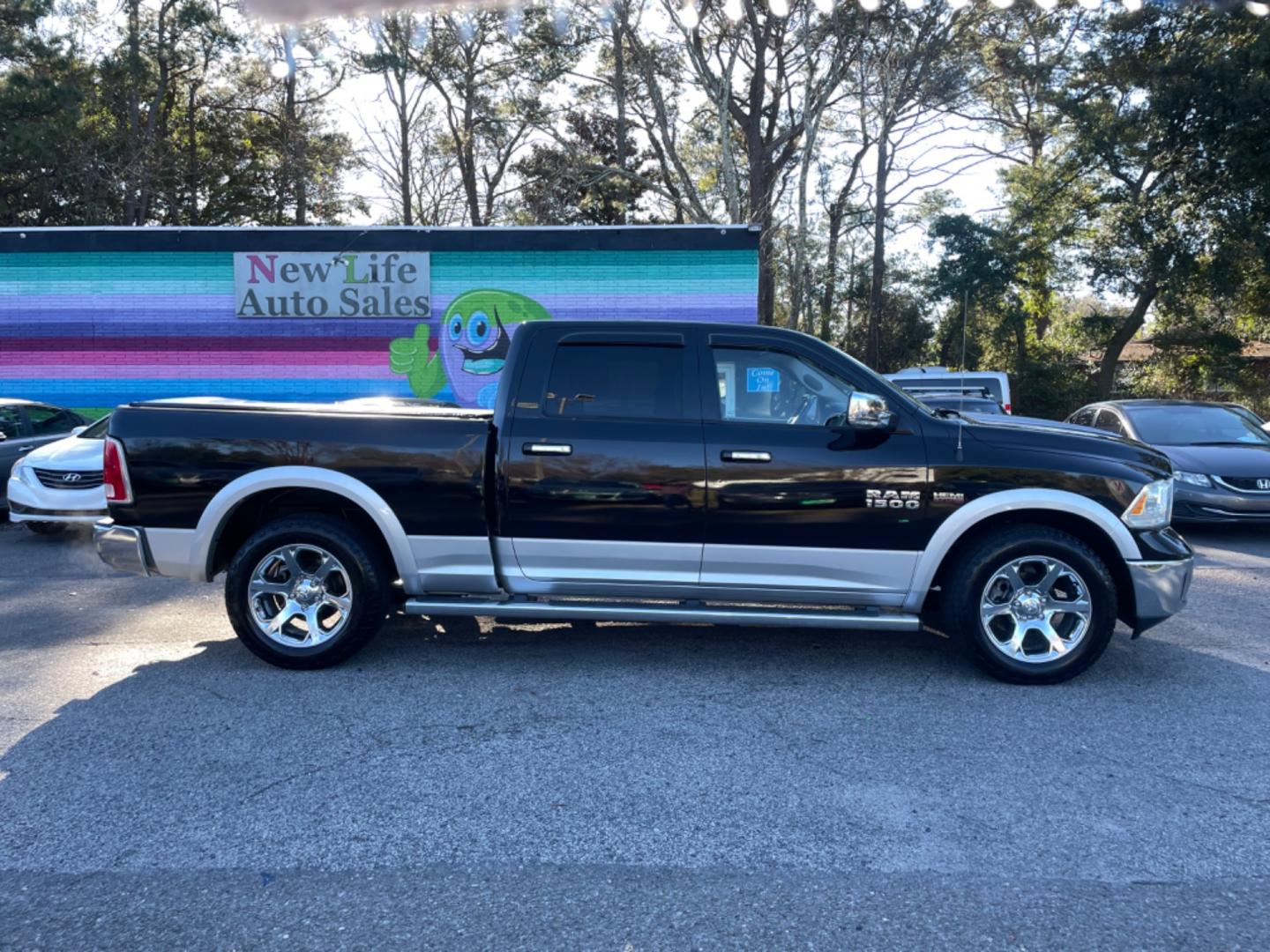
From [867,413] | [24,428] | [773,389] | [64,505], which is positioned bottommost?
[64,505]

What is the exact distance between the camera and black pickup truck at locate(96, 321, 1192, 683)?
203 inches

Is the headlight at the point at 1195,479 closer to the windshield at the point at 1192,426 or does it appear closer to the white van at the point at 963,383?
the windshield at the point at 1192,426

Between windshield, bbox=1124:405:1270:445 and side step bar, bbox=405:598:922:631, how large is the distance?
7007mm

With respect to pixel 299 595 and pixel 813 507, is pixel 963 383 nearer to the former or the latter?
pixel 813 507

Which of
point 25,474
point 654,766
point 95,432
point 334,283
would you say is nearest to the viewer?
point 654,766

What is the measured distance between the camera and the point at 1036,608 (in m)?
5.15

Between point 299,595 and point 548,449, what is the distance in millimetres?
1672

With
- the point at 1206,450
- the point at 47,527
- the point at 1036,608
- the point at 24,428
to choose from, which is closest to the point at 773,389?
the point at 1036,608

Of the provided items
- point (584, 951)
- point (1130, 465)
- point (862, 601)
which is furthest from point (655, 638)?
point (584, 951)

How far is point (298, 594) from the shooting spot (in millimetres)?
5418

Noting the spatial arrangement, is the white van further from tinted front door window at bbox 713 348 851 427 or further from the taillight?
the taillight

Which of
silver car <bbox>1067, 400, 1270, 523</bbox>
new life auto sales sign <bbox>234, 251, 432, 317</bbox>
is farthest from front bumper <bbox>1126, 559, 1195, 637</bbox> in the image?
new life auto sales sign <bbox>234, 251, 432, 317</bbox>

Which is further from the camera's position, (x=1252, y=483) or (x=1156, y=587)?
(x=1252, y=483)

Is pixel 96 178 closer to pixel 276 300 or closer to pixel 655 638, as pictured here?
pixel 276 300
